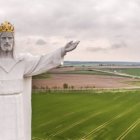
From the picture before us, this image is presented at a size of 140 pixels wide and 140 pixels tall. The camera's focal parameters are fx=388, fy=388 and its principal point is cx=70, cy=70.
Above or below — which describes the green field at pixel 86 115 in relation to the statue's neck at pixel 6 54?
below

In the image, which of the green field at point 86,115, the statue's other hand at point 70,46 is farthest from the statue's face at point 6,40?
the green field at point 86,115

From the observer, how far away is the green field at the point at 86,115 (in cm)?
2372

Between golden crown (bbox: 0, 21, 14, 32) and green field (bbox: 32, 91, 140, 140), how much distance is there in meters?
15.8

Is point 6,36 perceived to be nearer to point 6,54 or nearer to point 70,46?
point 6,54

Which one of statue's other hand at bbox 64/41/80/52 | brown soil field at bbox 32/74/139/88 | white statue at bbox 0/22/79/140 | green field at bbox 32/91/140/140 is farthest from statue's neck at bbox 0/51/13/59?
brown soil field at bbox 32/74/139/88

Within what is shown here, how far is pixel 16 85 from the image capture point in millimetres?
6980

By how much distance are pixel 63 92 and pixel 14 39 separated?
3279 cm

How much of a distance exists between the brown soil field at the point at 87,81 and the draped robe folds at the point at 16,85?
1191 inches

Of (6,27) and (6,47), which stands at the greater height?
(6,27)

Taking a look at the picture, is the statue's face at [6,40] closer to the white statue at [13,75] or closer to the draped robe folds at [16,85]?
the white statue at [13,75]

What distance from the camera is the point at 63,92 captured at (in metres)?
39.5

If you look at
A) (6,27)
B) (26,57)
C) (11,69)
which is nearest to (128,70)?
(26,57)

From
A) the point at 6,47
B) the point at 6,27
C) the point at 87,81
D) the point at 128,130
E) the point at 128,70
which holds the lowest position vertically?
the point at 128,130

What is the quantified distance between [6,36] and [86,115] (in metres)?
23.7
